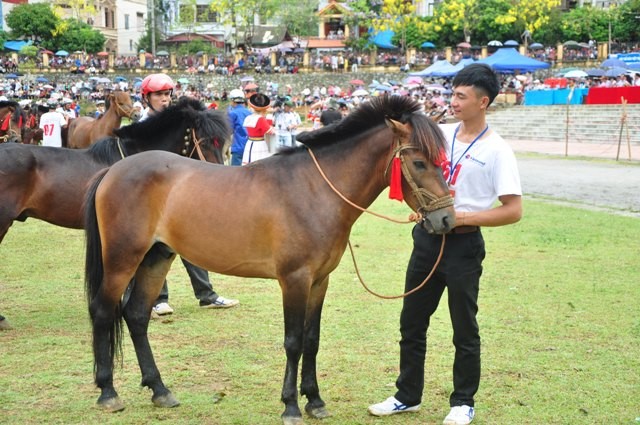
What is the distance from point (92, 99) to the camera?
55250 millimetres

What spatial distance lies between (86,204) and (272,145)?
25.8 ft

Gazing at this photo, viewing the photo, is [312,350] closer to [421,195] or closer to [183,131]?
[421,195]

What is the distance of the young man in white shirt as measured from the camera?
474 cm

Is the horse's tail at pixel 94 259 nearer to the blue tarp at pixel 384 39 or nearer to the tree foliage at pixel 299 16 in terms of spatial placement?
the blue tarp at pixel 384 39

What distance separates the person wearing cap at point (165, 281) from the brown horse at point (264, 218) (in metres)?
2.02

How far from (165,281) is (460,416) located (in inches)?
141

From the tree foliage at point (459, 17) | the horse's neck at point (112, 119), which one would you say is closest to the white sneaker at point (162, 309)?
the horse's neck at point (112, 119)

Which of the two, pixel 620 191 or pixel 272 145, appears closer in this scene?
pixel 272 145

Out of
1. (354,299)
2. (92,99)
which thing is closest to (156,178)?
(354,299)

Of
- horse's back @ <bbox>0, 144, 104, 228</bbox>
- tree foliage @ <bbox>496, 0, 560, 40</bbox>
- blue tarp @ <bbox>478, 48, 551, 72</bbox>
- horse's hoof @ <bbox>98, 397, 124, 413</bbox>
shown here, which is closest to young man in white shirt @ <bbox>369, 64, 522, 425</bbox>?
horse's hoof @ <bbox>98, 397, 124, 413</bbox>

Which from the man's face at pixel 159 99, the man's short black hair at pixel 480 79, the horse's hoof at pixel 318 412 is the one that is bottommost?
the horse's hoof at pixel 318 412

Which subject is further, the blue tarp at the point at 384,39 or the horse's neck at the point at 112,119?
the blue tarp at the point at 384,39

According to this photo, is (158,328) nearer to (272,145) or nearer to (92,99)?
(272,145)

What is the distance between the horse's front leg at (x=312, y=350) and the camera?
205 inches
